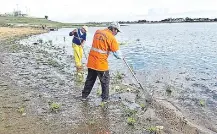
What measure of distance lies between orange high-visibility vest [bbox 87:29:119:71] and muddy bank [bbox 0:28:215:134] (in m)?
1.30

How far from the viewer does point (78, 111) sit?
10008mm

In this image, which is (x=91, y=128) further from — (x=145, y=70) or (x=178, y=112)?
(x=145, y=70)

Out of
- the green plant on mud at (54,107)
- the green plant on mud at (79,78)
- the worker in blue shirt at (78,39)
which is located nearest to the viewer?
the green plant on mud at (54,107)

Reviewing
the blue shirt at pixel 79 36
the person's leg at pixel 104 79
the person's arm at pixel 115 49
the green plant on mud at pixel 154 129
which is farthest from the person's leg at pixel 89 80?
the blue shirt at pixel 79 36

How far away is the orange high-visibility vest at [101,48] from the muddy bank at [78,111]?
130 cm

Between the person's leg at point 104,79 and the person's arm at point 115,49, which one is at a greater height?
the person's arm at point 115,49

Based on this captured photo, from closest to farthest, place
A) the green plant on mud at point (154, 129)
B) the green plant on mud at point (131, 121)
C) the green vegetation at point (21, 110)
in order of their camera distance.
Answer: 1. the green plant on mud at point (154, 129)
2. the green plant on mud at point (131, 121)
3. the green vegetation at point (21, 110)

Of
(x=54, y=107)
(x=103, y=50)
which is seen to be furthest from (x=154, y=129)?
(x=54, y=107)

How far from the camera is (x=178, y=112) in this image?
35.8ft

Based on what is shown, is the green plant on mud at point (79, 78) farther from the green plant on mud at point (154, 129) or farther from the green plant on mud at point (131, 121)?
the green plant on mud at point (154, 129)

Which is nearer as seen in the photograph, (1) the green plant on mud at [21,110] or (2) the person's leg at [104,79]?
(1) the green plant on mud at [21,110]

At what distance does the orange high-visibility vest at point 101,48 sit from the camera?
10.1 metres

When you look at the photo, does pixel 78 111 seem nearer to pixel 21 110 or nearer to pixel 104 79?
pixel 104 79

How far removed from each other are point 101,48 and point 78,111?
2.07 m
